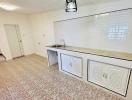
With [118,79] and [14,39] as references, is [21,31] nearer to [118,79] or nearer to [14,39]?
[14,39]

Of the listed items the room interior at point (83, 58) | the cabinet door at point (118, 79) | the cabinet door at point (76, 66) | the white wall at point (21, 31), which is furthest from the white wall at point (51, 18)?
the cabinet door at point (76, 66)

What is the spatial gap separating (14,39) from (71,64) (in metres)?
3.92

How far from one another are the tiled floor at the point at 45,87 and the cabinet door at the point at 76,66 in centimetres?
23

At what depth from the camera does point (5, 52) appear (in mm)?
4801

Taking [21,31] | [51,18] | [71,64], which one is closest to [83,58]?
[71,64]

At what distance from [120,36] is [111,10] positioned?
734 millimetres

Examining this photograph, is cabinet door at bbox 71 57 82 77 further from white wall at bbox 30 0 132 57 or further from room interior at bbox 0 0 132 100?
white wall at bbox 30 0 132 57

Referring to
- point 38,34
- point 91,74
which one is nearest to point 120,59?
point 91,74

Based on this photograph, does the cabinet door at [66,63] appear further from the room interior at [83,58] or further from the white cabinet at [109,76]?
the white cabinet at [109,76]

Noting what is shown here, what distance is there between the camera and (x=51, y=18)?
164 inches

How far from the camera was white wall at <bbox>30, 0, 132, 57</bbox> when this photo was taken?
7.85 ft

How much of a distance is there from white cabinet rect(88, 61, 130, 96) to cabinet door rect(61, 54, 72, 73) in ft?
2.49

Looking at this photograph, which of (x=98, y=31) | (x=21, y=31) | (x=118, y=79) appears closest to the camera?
(x=118, y=79)

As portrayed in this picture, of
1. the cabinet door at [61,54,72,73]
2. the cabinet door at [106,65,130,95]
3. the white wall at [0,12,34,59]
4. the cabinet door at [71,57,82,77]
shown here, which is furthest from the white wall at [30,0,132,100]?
the cabinet door at [61,54,72,73]
